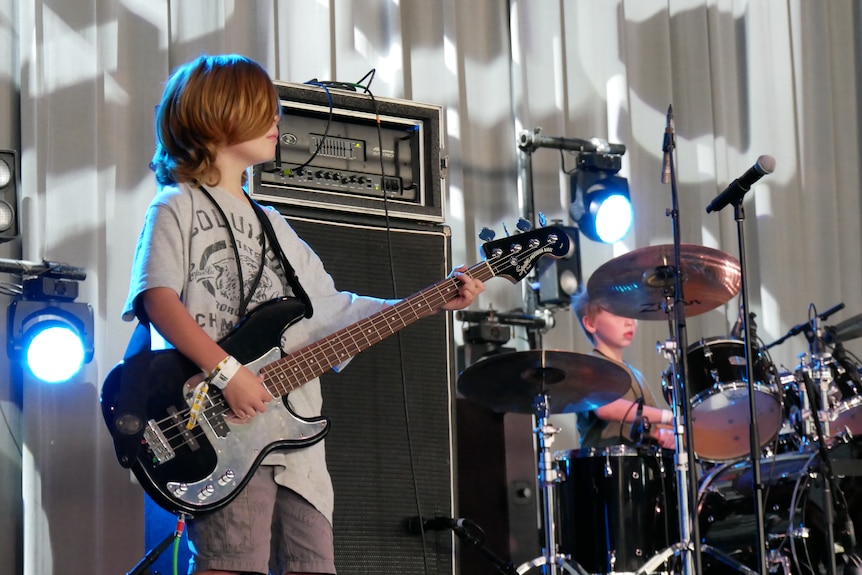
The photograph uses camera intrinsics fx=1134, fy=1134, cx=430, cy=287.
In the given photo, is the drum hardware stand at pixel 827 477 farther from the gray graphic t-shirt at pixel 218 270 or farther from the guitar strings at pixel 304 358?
the gray graphic t-shirt at pixel 218 270

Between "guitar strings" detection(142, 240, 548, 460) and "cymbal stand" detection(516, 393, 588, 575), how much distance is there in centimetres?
101

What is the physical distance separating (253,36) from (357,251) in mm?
1530

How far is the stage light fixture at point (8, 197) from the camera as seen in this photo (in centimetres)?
331

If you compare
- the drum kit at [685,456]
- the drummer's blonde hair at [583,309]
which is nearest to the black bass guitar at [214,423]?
the drum kit at [685,456]

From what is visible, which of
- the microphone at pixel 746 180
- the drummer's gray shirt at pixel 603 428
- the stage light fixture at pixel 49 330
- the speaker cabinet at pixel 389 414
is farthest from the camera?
the drummer's gray shirt at pixel 603 428

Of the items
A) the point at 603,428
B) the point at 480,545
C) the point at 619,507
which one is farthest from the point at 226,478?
the point at 603,428

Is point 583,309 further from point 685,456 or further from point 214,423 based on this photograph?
point 214,423

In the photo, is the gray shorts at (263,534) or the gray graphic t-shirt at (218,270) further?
the gray graphic t-shirt at (218,270)

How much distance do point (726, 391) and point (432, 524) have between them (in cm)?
126

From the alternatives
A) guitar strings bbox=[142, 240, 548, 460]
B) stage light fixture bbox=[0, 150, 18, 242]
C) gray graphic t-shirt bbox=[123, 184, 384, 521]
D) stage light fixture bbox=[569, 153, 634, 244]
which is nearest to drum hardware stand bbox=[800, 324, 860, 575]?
stage light fixture bbox=[569, 153, 634, 244]

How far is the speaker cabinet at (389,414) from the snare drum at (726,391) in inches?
41.2

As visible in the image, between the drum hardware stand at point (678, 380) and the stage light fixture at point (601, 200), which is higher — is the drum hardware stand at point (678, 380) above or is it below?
below

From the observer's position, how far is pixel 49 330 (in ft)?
11.6

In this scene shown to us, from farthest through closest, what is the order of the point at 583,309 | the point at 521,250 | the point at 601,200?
the point at 601,200, the point at 583,309, the point at 521,250
